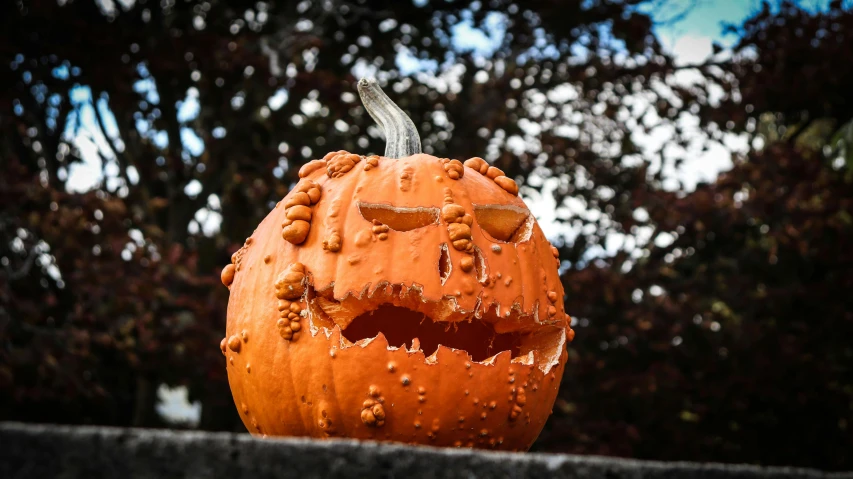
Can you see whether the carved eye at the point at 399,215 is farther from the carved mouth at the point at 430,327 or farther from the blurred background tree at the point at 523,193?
the blurred background tree at the point at 523,193

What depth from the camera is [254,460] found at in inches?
41.6

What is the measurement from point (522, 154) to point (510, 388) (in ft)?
14.2

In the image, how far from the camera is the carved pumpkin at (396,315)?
1891 millimetres

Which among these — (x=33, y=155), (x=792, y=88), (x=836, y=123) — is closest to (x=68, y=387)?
(x=33, y=155)

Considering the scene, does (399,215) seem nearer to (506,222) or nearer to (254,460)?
(506,222)

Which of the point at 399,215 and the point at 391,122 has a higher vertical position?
the point at 391,122

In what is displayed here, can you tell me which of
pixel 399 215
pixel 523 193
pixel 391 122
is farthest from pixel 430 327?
pixel 523 193

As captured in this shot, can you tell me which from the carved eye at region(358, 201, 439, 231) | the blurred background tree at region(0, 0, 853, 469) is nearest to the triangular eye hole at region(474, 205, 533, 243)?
the carved eye at region(358, 201, 439, 231)

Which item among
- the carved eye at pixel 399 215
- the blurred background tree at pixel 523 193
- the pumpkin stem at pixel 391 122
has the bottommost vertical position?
the blurred background tree at pixel 523 193

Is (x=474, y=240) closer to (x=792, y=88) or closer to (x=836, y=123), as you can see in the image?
(x=792, y=88)

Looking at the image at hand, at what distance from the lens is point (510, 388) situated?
6.40 feet

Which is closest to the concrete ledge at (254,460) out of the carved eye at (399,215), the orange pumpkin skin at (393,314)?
the orange pumpkin skin at (393,314)

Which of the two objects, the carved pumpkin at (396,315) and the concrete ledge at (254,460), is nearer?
the concrete ledge at (254,460)

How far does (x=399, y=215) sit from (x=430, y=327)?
0.34 metres
